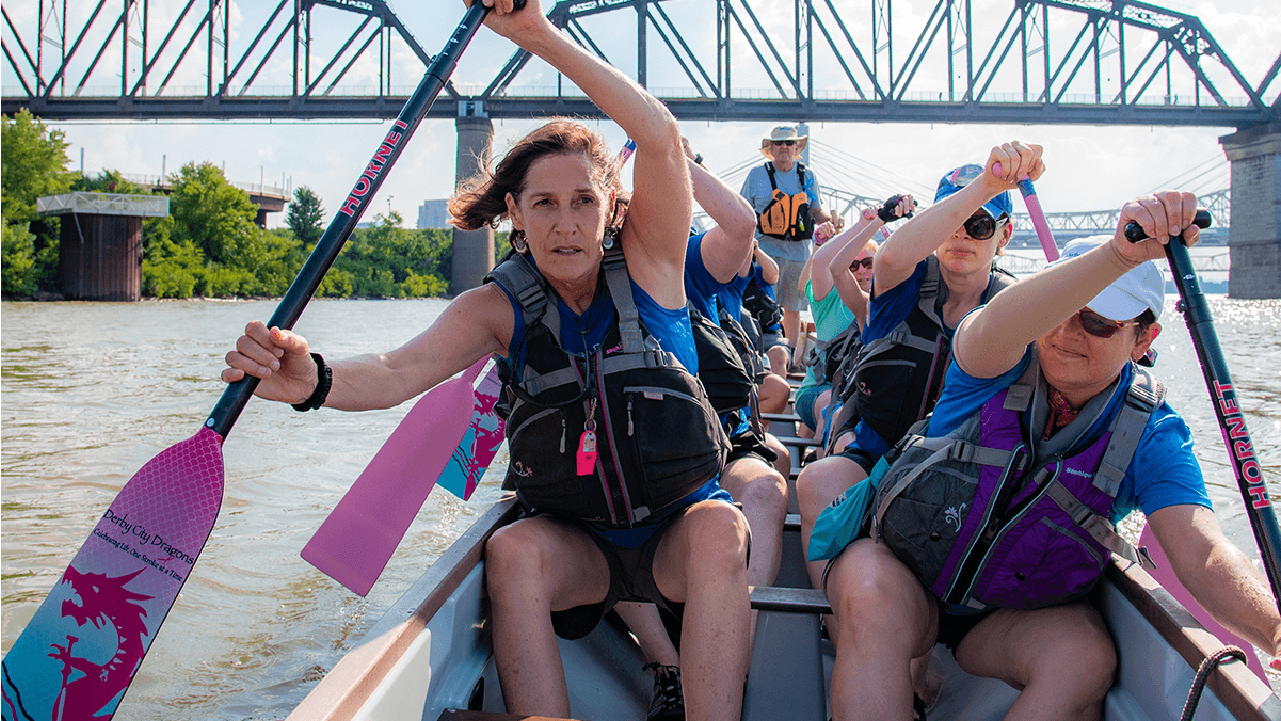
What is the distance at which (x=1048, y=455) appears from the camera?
64.5 inches

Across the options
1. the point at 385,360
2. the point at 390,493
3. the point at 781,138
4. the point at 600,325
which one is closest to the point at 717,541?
the point at 600,325

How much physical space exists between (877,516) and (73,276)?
117ft

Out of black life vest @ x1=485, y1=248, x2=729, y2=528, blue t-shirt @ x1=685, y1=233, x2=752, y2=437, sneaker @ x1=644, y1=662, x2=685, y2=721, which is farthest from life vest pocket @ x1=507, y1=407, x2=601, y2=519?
blue t-shirt @ x1=685, y1=233, x2=752, y2=437

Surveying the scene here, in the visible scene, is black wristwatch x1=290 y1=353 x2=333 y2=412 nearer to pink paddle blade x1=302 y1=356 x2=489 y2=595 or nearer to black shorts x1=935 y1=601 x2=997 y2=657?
pink paddle blade x1=302 y1=356 x2=489 y2=595

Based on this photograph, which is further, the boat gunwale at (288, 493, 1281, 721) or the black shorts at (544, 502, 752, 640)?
the black shorts at (544, 502, 752, 640)

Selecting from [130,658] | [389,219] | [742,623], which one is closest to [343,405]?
[130,658]

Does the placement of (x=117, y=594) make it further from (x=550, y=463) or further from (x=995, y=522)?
(x=995, y=522)

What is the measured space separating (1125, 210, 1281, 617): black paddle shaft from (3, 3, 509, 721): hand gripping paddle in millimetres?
1331

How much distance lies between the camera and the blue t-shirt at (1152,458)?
1.52 m

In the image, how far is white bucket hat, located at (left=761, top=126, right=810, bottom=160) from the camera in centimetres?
543

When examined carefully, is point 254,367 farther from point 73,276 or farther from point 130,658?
point 73,276

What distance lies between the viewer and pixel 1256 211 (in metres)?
38.6

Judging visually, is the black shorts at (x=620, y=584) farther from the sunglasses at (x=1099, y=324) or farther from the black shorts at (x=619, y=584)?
the sunglasses at (x=1099, y=324)

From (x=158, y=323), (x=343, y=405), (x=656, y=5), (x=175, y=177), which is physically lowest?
(x=158, y=323)
